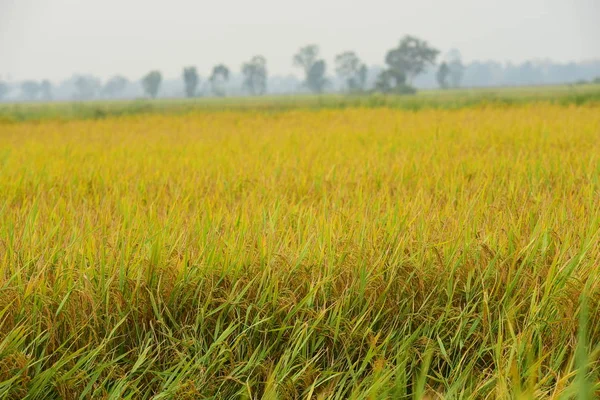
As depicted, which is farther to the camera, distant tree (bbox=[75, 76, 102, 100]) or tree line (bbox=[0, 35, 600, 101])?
distant tree (bbox=[75, 76, 102, 100])

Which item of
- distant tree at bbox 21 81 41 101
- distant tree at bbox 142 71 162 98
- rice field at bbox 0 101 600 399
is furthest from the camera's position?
distant tree at bbox 21 81 41 101

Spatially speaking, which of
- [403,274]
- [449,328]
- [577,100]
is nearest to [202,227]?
[403,274]

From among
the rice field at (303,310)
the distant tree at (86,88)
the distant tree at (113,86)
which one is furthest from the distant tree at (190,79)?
the rice field at (303,310)

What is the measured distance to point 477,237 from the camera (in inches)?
77.5

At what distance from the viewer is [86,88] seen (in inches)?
4941

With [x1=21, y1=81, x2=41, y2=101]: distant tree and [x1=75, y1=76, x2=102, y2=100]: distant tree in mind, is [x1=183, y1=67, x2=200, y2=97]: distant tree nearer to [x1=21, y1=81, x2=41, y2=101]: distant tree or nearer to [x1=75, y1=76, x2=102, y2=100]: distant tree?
[x1=75, y1=76, x2=102, y2=100]: distant tree

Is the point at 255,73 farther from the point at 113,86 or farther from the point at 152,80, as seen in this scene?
the point at 113,86

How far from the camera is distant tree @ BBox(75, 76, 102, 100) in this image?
12088cm

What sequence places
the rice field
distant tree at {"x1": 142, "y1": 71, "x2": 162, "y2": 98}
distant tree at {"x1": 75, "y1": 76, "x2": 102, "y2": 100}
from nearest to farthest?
1. the rice field
2. distant tree at {"x1": 142, "y1": 71, "x2": 162, "y2": 98}
3. distant tree at {"x1": 75, "y1": 76, "x2": 102, "y2": 100}

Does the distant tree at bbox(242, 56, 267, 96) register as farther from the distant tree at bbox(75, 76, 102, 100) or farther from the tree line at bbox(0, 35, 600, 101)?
the distant tree at bbox(75, 76, 102, 100)

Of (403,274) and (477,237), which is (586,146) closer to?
(477,237)

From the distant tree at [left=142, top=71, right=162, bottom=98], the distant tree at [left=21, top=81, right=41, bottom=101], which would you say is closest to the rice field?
the distant tree at [left=142, top=71, right=162, bottom=98]

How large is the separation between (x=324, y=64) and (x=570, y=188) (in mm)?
92659

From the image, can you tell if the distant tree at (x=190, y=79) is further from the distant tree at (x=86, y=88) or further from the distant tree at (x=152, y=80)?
the distant tree at (x=86, y=88)
